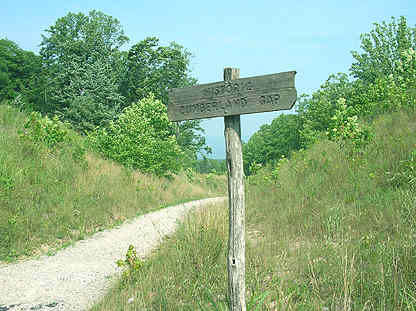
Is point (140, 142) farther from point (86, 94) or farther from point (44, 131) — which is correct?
point (86, 94)

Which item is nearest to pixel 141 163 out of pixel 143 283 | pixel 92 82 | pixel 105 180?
pixel 105 180

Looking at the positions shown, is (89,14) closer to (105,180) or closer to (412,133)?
(105,180)

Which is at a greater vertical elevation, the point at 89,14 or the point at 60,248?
the point at 89,14

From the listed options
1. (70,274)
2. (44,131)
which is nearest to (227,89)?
(70,274)

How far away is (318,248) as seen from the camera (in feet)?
14.0

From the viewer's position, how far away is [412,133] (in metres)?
7.23

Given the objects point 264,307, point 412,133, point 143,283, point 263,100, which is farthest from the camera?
point 412,133

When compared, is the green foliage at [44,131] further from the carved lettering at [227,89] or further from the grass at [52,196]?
the carved lettering at [227,89]

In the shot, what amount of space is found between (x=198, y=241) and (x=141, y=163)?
1124 cm

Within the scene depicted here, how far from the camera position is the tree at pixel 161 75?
30.1 meters

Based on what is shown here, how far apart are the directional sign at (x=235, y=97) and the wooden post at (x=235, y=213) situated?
143 mm

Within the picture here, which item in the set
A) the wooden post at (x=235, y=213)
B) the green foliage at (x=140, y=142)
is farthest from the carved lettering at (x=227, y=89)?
the green foliage at (x=140, y=142)

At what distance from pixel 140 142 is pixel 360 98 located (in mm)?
10162


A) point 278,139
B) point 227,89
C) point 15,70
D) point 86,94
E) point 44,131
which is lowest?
point 227,89
